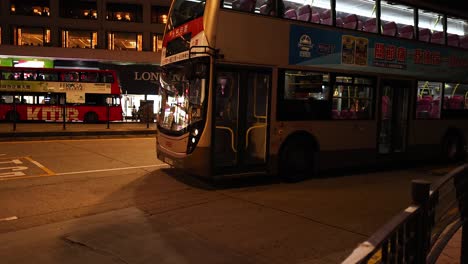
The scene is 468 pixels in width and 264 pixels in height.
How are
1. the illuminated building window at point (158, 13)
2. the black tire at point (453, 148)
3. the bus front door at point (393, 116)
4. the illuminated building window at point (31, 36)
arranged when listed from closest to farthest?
1. the bus front door at point (393, 116)
2. the black tire at point (453, 148)
3. the illuminated building window at point (31, 36)
4. the illuminated building window at point (158, 13)

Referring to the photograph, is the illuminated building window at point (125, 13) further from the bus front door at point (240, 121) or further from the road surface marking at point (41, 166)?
the bus front door at point (240, 121)

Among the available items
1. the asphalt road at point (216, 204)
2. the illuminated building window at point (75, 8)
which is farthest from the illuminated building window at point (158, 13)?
the asphalt road at point (216, 204)

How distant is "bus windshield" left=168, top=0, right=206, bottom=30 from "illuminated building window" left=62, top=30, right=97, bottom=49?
92.4 feet

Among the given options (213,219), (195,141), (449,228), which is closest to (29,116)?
(195,141)

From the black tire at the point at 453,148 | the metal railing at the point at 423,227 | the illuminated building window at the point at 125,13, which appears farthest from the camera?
the illuminated building window at the point at 125,13

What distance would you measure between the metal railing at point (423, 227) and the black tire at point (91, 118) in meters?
23.8

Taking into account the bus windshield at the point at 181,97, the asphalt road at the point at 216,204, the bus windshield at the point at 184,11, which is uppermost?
the bus windshield at the point at 184,11

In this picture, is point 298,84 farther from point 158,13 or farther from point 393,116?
point 158,13

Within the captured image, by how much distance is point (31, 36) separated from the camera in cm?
3478

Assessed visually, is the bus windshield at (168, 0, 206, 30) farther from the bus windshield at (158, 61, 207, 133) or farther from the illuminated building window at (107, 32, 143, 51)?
the illuminated building window at (107, 32, 143, 51)

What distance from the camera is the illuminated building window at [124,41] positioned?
36312mm

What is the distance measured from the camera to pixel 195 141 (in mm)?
8117

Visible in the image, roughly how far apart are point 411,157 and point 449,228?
26.3 ft

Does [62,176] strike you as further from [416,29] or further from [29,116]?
[29,116]
